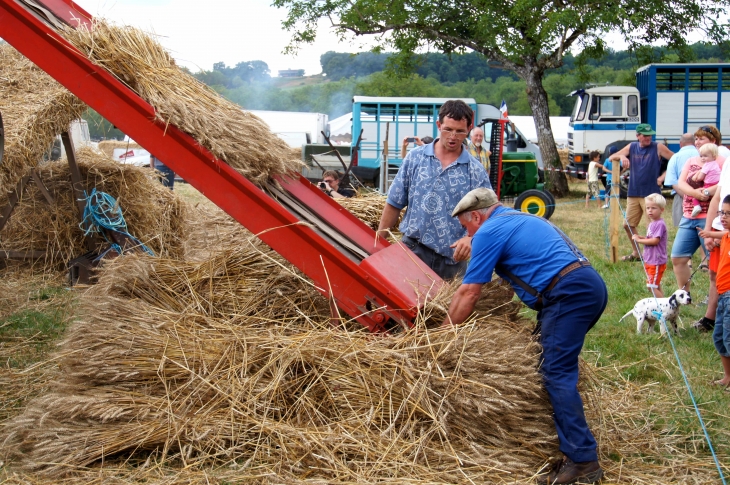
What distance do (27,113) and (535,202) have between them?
9753mm

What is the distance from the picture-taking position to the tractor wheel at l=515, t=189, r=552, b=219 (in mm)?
14117

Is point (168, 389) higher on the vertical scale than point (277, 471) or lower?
higher

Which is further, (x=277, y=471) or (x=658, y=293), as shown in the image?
(x=658, y=293)

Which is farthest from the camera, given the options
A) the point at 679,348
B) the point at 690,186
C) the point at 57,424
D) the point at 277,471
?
the point at 690,186

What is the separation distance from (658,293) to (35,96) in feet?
21.6

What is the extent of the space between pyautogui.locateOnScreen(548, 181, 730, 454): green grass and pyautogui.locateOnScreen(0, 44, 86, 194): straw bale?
5.43 meters

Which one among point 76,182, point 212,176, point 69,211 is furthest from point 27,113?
point 212,176

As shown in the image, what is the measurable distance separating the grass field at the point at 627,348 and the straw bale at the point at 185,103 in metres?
1.81

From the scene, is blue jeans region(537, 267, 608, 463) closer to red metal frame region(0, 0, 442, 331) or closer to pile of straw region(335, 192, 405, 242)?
red metal frame region(0, 0, 442, 331)

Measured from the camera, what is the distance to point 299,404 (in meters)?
3.64

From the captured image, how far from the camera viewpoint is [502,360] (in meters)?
3.52

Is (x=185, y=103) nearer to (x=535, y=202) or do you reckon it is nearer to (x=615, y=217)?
(x=615, y=217)

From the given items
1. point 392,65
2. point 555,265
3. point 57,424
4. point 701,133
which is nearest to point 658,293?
point 701,133

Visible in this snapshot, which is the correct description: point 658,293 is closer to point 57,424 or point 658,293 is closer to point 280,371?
point 280,371
